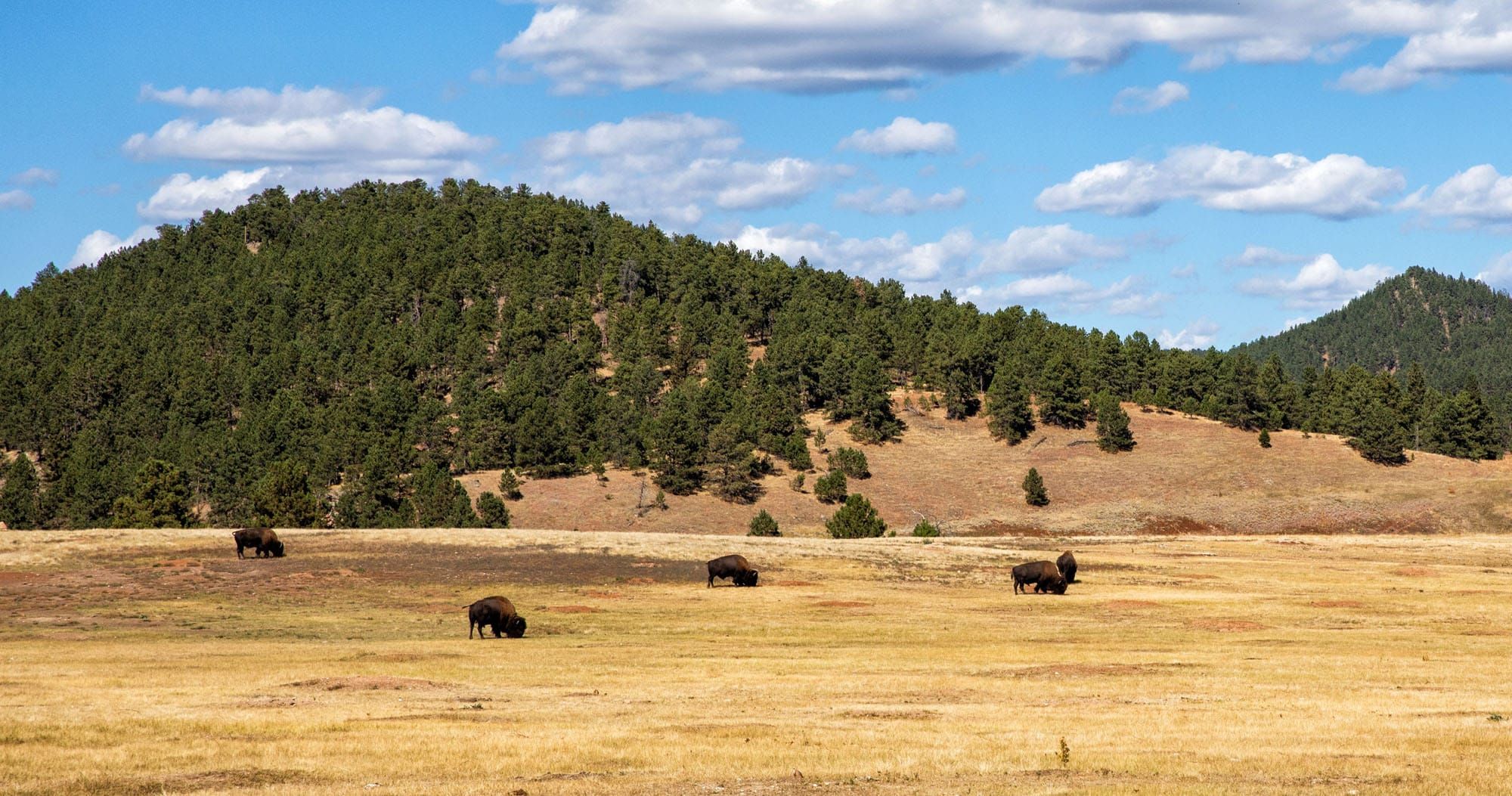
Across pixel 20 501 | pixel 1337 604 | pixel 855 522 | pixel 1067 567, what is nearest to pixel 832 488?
pixel 855 522

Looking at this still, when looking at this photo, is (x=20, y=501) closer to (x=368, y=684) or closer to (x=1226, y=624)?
(x=368, y=684)

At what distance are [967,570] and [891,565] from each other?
4752 mm

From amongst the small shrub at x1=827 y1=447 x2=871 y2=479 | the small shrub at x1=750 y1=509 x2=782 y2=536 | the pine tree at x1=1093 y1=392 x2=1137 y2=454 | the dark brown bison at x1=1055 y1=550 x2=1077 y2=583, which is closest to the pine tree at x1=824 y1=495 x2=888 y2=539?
the small shrub at x1=750 y1=509 x2=782 y2=536

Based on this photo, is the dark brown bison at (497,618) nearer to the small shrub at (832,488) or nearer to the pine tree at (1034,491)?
the small shrub at (832,488)

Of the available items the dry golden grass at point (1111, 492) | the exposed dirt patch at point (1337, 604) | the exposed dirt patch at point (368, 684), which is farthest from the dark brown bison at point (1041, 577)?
the dry golden grass at point (1111, 492)

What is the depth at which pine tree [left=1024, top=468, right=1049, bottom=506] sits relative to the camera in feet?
535

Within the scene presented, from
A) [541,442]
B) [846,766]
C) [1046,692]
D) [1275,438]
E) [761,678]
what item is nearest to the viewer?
[846,766]

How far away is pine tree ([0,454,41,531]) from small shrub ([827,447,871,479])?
3589 inches

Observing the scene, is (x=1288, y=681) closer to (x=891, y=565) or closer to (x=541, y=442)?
(x=891, y=565)

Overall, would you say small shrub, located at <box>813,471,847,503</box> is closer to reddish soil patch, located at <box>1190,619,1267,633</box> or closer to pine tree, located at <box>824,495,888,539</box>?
pine tree, located at <box>824,495,888,539</box>

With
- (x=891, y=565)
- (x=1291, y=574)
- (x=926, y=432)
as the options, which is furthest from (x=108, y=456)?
(x=1291, y=574)

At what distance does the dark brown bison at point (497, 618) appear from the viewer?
2172 inches

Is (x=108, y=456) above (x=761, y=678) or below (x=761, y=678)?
above

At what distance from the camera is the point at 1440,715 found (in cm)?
3238
